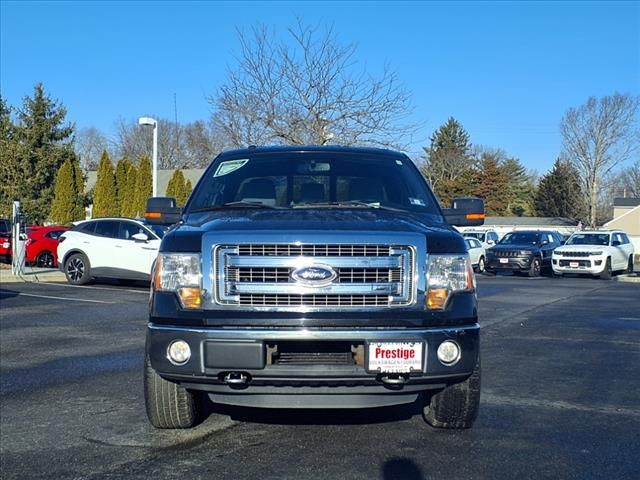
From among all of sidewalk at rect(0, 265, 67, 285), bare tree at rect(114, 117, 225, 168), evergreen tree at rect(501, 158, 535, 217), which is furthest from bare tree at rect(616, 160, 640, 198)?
sidewalk at rect(0, 265, 67, 285)

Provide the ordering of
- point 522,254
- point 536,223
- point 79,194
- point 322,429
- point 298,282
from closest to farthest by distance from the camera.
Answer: point 298,282
point 322,429
point 522,254
point 79,194
point 536,223

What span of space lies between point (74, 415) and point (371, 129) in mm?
17785

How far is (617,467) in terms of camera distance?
473 centimetres

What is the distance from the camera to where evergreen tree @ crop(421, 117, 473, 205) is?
236ft

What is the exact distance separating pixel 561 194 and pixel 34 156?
156 feet

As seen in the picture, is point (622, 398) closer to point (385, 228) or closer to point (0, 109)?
point (385, 228)

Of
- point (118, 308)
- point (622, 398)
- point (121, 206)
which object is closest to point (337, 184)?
point (622, 398)

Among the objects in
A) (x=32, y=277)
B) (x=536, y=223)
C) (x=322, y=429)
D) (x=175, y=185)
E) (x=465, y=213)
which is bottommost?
(x=322, y=429)

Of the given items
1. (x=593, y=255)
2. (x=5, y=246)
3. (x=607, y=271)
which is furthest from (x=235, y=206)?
(x=607, y=271)

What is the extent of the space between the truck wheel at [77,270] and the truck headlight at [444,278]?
14.4m

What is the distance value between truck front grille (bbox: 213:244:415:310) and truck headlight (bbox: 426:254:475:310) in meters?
0.14

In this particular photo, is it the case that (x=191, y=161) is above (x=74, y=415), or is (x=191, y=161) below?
above

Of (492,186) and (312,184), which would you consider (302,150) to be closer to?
(312,184)

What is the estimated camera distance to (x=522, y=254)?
2755 cm
